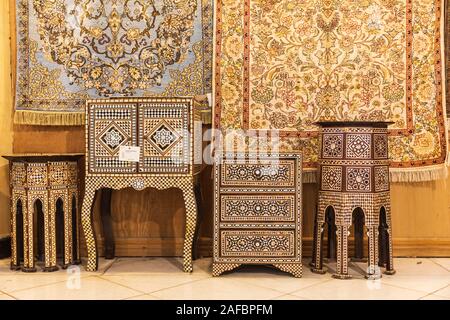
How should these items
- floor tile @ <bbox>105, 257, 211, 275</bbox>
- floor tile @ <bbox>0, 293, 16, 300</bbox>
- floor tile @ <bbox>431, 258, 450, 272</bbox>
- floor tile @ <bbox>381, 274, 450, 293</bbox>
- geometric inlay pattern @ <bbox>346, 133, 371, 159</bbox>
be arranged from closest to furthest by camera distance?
1. floor tile @ <bbox>0, 293, 16, 300</bbox>
2. floor tile @ <bbox>381, 274, 450, 293</bbox>
3. geometric inlay pattern @ <bbox>346, 133, 371, 159</bbox>
4. floor tile @ <bbox>105, 257, 211, 275</bbox>
5. floor tile @ <bbox>431, 258, 450, 272</bbox>

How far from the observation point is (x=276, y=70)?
10.9 ft

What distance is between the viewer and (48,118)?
3.39m

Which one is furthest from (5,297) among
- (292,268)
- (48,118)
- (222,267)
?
(292,268)

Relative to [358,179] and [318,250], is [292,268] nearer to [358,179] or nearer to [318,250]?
[318,250]

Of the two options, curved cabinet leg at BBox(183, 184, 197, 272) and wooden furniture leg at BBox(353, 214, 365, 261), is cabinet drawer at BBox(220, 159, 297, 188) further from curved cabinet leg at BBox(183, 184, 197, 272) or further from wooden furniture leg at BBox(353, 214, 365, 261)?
wooden furniture leg at BBox(353, 214, 365, 261)

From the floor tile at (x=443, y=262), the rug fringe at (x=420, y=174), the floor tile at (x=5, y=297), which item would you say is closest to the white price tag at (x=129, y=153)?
the floor tile at (x=5, y=297)

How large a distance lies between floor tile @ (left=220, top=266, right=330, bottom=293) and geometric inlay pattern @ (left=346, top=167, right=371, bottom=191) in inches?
21.4

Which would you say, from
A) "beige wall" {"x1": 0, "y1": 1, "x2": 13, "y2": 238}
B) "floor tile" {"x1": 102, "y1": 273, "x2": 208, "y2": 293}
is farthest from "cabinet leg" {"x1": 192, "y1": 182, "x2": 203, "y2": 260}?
"beige wall" {"x1": 0, "y1": 1, "x2": 13, "y2": 238}

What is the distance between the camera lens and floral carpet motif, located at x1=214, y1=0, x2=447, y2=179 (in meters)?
3.26

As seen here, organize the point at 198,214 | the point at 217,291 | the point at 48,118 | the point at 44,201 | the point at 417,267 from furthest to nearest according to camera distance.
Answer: the point at 48,118
the point at 198,214
the point at 417,267
the point at 44,201
the point at 217,291

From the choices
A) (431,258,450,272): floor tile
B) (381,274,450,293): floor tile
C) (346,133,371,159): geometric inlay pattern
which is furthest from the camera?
(431,258,450,272): floor tile

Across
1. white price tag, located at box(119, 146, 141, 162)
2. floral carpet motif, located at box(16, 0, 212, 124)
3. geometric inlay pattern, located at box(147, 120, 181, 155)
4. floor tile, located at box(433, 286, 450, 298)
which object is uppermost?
floral carpet motif, located at box(16, 0, 212, 124)

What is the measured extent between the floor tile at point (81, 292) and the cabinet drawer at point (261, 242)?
61 cm

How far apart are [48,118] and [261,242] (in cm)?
164
